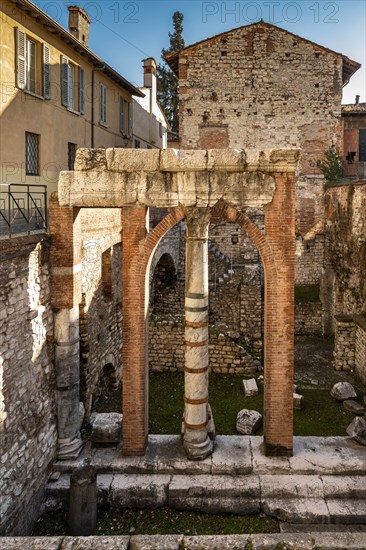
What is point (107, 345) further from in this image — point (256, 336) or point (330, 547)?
point (330, 547)

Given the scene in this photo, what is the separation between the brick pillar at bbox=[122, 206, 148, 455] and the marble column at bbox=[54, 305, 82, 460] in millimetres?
979

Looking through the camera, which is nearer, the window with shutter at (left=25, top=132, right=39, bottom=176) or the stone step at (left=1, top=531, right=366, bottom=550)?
the stone step at (left=1, top=531, right=366, bottom=550)

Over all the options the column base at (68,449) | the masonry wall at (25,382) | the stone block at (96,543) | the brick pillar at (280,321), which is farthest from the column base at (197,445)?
the stone block at (96,543)

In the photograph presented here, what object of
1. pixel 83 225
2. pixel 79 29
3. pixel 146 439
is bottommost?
pixel 146 439

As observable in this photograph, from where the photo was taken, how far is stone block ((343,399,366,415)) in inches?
445

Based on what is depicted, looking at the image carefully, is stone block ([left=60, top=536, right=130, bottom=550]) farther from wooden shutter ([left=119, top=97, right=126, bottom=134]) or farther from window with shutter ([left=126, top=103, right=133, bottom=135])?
window with shutter ([left=126, top=103, right=133, bottom=135])

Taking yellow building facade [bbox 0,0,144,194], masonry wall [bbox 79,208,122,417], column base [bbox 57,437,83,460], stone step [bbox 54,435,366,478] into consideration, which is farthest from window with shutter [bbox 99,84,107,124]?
stone step [bbox 54,435,366,478]

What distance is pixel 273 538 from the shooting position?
5387mm

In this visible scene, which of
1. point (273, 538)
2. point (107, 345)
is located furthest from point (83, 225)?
point (273, 538)

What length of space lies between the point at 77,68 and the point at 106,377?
10933mm

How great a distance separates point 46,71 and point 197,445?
38.2ft

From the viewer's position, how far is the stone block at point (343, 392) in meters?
12.0

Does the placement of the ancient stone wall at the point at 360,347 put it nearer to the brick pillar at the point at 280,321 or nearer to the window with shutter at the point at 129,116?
the brick pillar at the point at 280,321

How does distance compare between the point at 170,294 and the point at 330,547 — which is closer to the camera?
the point at 330,547
